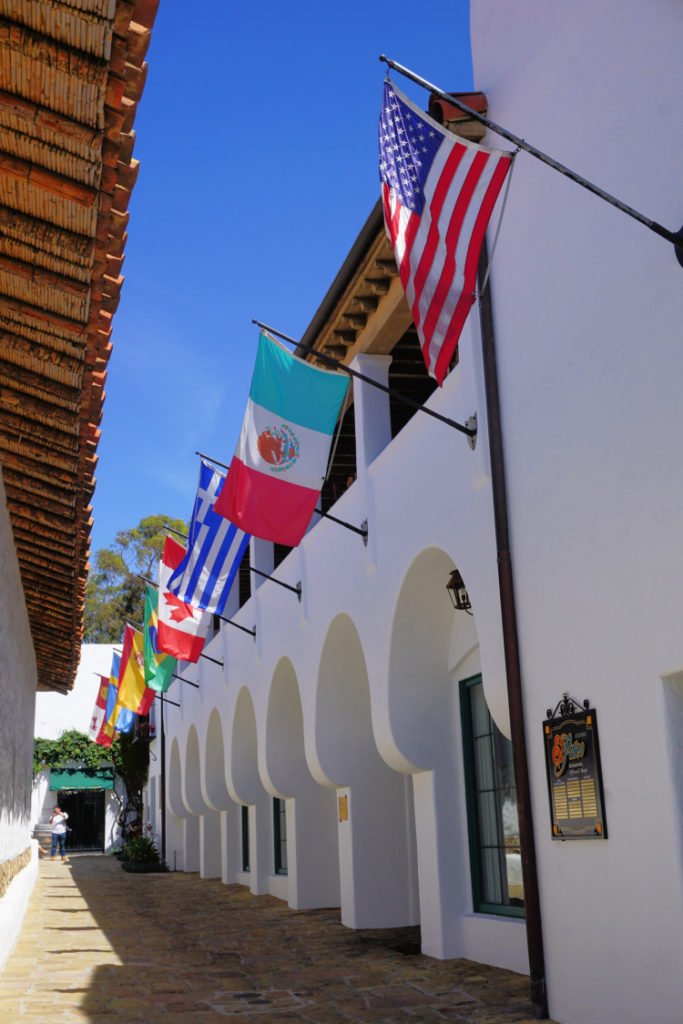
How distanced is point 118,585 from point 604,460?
45.3 meters

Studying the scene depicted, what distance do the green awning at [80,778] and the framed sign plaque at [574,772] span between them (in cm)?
3455

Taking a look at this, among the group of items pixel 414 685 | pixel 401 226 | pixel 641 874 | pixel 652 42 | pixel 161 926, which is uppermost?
pixel 652 42

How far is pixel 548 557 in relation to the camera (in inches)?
281

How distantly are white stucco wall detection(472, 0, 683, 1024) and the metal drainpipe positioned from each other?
0.08m

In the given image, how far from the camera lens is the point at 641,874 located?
5969 mm

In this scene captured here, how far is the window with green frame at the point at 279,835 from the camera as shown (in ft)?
57.4

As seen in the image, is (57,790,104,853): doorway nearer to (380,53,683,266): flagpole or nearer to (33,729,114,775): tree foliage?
(33,729,114,775): tree foliage

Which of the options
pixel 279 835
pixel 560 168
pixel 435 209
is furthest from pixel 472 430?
pixel 279 835

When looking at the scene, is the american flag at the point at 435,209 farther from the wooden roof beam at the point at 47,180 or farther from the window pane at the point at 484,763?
the window pane at the point at 484,763

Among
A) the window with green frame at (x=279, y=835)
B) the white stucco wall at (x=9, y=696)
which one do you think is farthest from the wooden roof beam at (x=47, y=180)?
the window with green frame at (x=279, y=835)

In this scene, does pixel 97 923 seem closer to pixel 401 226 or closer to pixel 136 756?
pixel 401 226

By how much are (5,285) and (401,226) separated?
238 cm

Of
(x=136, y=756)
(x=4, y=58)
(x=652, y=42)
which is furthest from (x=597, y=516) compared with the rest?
(x=136, y=756)

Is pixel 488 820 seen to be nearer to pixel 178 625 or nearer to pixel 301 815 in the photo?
pixel 301 815
